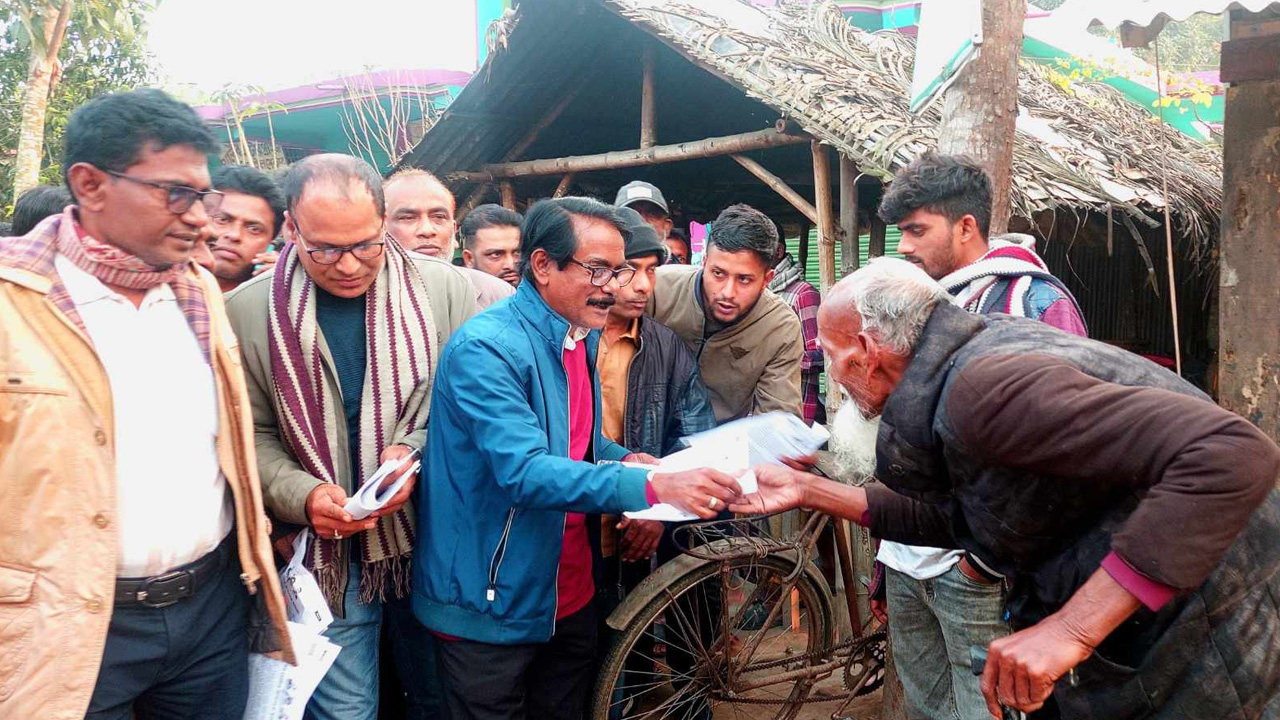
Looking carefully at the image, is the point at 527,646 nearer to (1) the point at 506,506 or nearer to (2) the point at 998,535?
(1) the point at 506,506

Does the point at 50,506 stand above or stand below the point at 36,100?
below

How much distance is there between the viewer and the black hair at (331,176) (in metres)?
2.45

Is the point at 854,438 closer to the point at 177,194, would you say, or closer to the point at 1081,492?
the point at 1081,492

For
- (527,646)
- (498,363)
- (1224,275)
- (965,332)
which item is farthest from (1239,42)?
(527,646)

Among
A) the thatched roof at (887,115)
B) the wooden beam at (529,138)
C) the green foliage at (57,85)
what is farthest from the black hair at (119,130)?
the green foliage at (57,85)

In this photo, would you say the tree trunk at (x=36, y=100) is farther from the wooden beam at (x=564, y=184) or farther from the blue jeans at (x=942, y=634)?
the blue jeans at (x=942, y=634)

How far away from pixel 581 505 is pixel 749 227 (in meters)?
1.75

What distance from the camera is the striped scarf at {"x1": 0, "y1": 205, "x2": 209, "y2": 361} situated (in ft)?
6.16

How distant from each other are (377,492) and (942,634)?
1.94m

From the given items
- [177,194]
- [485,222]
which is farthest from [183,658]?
[485,222]

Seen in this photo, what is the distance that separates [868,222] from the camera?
8.41m

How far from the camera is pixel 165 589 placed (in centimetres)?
205

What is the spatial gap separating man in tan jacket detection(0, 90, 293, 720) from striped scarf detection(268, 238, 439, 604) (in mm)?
211

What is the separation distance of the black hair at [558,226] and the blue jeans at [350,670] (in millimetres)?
1072
